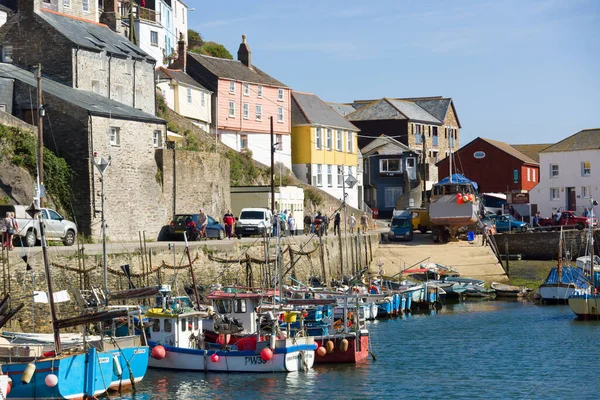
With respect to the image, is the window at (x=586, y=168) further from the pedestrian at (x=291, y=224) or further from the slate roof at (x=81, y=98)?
the slate roof at (x=81, y=98)

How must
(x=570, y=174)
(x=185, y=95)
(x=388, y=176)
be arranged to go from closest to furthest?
(x=185, y=95)
(x=570, y=174)
(x=388, y=176)

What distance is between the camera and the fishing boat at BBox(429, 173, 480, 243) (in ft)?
218

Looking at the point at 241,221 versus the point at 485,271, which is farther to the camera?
the point at 485,271

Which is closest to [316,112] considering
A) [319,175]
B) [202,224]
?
[319,175]

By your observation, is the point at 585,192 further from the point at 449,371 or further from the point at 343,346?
the point at 343,346

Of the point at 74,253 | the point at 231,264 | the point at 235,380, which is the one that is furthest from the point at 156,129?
the point at 235,380

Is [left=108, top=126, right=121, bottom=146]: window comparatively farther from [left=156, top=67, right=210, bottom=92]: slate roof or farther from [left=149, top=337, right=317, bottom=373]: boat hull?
[left=156, top=67, right=210, bottom=92]: slate roof

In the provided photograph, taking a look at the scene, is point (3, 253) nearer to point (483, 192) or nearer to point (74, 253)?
point (74, 253)

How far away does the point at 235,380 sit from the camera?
108 feet

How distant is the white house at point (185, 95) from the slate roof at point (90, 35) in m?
9.73

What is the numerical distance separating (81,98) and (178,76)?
23.9 metres

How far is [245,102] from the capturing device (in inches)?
3135

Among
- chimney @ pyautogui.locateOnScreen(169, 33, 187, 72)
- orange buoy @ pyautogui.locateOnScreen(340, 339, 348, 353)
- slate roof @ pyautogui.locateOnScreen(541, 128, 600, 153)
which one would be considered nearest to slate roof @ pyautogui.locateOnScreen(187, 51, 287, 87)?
chimney @ pyautogui.locateOnScreen(169, 33, 187, 72)

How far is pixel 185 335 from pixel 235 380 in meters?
2.63
